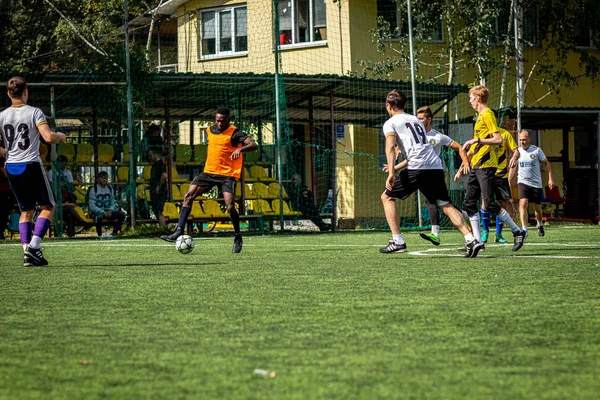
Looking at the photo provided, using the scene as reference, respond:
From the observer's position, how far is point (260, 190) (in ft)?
76.3

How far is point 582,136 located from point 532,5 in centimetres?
550

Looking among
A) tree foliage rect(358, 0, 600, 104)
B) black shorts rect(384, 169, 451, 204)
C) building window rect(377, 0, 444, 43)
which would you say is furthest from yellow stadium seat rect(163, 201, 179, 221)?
black shorts rect(384, 169, 451, 204)

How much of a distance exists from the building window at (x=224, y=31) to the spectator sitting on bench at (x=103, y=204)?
11850 millimetres

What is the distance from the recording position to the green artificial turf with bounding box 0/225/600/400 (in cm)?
434

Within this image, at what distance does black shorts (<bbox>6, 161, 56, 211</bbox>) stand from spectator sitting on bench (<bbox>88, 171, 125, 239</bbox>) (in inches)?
389

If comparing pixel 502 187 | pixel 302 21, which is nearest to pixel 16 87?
pixel 502 187

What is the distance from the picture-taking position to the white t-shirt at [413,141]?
1205cm

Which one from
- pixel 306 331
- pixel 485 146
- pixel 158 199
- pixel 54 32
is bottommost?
pixel 306 331

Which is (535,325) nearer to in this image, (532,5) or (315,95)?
(315,95)

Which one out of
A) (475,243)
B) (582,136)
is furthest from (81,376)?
(582,136)

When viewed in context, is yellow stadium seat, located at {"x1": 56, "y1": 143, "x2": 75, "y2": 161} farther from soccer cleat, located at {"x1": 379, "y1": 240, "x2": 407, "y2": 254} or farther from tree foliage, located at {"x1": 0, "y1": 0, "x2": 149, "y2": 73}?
tree foliage, located at {"x1": 0, "y1": 0, "x2": 149, "y2": 73}

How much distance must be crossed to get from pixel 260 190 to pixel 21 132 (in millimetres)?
12174

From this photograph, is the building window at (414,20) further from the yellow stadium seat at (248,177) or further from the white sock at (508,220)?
the white sock at (508,220)

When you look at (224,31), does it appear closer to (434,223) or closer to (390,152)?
(434,223)
